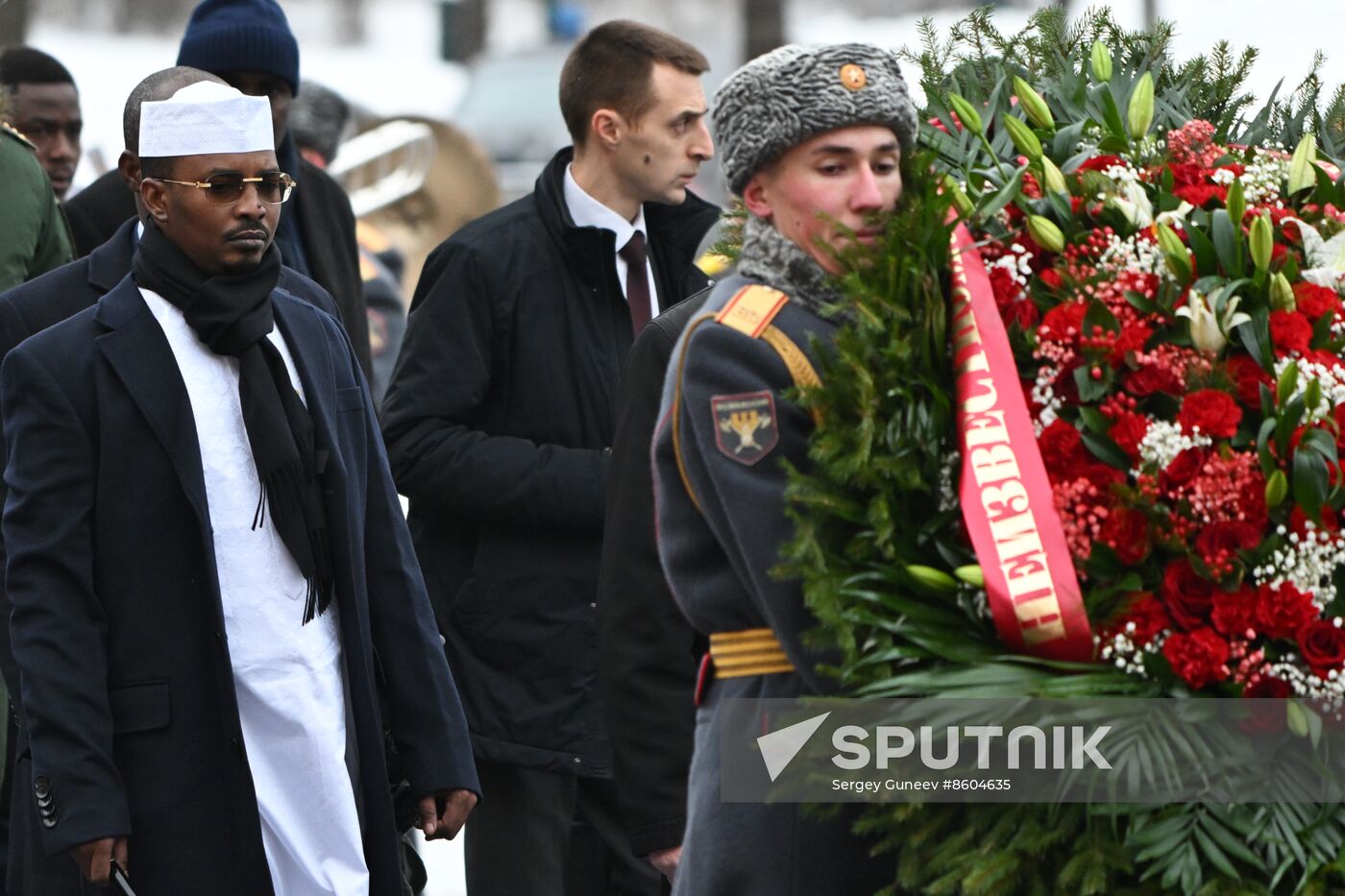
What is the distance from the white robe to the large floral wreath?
121 cm

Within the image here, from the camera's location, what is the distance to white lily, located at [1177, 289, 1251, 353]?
3.18m

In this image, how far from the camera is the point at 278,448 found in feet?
13.1

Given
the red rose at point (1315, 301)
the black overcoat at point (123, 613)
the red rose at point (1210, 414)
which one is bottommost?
the black overcoat at point (123, 613)

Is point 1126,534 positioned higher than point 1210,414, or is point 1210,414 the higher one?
point 1210,414

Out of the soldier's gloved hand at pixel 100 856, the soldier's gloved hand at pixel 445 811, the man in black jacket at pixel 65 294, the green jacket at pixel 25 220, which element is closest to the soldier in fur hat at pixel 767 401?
the soldier's gloved hand at pixel 445 811

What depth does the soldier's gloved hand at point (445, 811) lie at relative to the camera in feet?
14.0

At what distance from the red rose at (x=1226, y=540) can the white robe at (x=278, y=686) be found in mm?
1662

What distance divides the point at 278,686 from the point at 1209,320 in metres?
1.74

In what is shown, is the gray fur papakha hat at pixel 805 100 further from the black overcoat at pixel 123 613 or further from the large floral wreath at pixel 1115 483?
the black overcoat at pixel 123 613

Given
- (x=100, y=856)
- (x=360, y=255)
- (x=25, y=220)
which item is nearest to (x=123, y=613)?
(x=100, y=856)

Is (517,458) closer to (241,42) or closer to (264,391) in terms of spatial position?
(264,391)

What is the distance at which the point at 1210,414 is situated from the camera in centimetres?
311

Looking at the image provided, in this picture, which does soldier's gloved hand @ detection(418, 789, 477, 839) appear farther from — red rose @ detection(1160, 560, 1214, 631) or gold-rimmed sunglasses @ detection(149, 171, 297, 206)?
red rose @ detection(1160, 560, 1214, 631)

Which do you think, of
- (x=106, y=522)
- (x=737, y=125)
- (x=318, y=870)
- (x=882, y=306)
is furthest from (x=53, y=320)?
(x=882, y=306)
